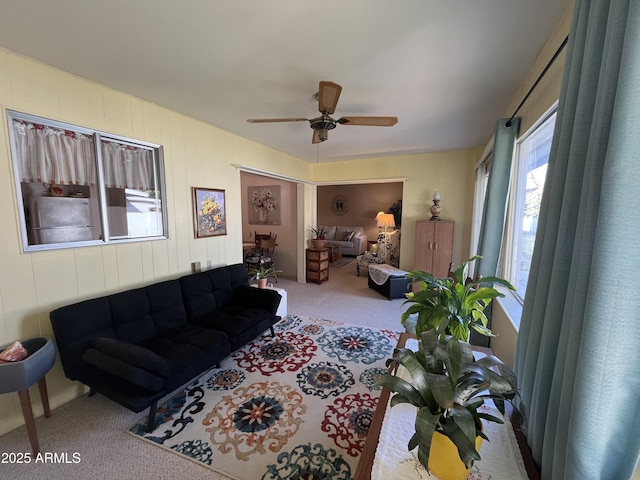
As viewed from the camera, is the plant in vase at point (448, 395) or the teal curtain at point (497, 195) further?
the teal curtain at point (497, 195)

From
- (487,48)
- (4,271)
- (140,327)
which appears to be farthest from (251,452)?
(487,48)

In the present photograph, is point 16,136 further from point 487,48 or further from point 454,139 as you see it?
point 454,139

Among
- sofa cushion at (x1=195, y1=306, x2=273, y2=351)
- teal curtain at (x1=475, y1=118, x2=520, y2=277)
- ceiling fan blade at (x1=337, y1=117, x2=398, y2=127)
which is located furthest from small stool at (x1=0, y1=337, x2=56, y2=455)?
teal curtain at (x1=475, y1=118, x2=520, y2=277)

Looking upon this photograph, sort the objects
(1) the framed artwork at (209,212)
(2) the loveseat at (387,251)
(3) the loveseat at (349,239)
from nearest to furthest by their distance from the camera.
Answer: (1) the framed artwork at (209,212) < (2) the loveseat at (387,251) < (3) the loveseat at (349,239)

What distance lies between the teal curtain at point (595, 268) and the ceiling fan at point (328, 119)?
4.27ft

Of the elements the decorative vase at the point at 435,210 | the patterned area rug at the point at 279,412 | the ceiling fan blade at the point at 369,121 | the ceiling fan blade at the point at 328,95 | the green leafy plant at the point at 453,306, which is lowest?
the patterned area rug at the point at 279,412

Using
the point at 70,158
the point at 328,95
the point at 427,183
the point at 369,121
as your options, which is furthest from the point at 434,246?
the point at 70,158

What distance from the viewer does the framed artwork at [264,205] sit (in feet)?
20.1

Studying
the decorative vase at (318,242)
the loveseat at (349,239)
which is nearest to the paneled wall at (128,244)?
the decorative vase at (318,242)

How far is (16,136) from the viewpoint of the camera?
1.85 m

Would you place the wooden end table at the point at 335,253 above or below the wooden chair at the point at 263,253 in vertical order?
below

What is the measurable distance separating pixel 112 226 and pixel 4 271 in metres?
0.73

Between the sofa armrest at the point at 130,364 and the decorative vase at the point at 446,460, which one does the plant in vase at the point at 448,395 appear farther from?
the sofa armrest at the point at 130,364

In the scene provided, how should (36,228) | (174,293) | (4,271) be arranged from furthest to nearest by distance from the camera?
(174,293)
(36,228)
(4,271)
